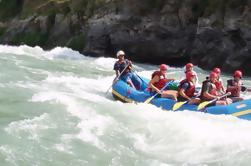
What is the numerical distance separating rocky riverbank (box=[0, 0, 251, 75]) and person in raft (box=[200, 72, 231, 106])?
12.4m

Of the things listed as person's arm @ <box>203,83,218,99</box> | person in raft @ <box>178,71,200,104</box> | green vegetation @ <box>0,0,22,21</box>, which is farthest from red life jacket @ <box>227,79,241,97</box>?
green vegetation @ <box>0,0,22,21</box>

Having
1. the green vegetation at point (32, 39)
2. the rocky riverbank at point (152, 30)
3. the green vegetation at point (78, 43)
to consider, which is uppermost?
the rocky riverbank at point (152, 30)

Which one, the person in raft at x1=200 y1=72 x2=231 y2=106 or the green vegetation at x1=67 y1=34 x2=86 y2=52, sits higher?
the person in raft at x1=200 y1=72 x2=231 y2=106

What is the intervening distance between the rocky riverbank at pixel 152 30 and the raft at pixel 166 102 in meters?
10.6

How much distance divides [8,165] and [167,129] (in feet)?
12.4

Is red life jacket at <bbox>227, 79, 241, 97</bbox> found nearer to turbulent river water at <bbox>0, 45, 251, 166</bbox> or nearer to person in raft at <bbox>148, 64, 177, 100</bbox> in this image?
turbulent river water at <bbox>0, 45, 251, 166</bbox>

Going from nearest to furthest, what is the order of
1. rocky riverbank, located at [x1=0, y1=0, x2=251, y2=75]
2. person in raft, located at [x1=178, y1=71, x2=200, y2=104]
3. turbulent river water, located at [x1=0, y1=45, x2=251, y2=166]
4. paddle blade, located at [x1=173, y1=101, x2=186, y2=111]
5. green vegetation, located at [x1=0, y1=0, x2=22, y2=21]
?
turbulent river water, located at [x1=0, y1=45, x2=251, y2=166] → paddle blade, located at [x1=173, y1=101, x2=186, y2=111] → person in raft, located at [x1=178, y1=71, x2=200, y2=104] → rocky riverbank, located at [x1=0, y1=0, x2=251, y2=75] → green vegetation, located at [x1=0, y1=0, x2=22, y2=21]

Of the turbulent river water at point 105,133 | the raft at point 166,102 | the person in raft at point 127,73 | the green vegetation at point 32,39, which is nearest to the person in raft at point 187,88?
the raft at point 166,102

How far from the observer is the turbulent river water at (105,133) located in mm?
9305

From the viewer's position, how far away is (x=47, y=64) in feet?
77.6

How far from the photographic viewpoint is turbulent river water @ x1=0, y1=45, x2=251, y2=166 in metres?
9.30

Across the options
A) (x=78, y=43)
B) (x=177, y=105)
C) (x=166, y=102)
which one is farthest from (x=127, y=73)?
(x=78, y=43)

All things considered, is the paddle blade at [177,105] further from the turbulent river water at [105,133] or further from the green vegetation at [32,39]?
the green vegetation at [32,39]

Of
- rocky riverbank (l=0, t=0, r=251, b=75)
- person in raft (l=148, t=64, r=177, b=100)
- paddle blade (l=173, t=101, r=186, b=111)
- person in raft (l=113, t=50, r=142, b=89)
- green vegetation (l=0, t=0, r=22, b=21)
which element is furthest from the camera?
green vegetation (l=0, t=0, r=22, b=21)
